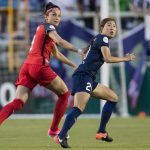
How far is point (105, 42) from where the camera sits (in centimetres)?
1193

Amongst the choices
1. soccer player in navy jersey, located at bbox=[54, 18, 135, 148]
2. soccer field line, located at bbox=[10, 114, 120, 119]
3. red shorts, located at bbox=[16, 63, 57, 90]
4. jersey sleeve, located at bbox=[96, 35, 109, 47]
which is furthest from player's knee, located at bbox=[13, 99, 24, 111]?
soccer field line, located at bbox=[10, 114, 120, 119]

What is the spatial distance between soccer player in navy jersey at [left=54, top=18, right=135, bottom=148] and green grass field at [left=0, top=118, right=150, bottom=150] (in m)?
0.37

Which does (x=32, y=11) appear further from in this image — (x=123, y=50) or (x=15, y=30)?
(x=123, y=50)

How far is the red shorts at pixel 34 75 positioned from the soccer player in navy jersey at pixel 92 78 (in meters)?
0.72

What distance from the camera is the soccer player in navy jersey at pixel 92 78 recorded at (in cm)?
1150

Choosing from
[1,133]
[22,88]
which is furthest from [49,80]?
[1,133]

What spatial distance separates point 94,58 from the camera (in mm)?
12086

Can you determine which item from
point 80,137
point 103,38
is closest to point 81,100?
point 103,38

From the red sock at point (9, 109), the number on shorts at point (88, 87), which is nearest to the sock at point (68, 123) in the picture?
the number on shorts at point (88, 87)

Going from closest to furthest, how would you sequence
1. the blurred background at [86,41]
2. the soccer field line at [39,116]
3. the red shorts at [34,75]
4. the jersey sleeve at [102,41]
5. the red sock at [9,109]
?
the jersey sleeve at [102,41] < the red sock at [9,109] < the red shorts at [34,75] < the soccer field line at [39,116] < the blurred background at [86,41]

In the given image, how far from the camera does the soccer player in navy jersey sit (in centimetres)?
1150

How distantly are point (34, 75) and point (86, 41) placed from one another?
11122mm

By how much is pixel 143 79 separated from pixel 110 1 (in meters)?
2.70

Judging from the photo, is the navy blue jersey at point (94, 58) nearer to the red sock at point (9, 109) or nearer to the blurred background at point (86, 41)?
the red sock at point (9, 109)
